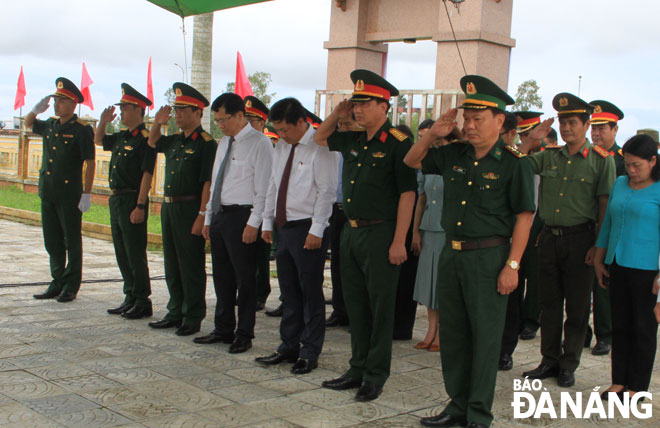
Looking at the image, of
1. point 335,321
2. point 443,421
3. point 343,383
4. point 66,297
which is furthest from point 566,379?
point 66,297

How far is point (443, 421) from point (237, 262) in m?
2.09

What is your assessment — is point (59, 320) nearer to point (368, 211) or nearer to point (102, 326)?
point (102, 326)

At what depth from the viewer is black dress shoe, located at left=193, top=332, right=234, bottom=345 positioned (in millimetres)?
5410

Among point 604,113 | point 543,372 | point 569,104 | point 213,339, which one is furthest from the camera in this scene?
point 604,113

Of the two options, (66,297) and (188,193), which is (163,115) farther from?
(66,297)

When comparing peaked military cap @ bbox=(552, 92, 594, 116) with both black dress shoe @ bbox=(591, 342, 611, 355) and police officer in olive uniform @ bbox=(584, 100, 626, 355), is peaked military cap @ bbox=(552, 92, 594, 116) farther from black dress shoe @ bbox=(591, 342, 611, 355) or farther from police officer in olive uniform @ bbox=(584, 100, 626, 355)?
black dress shoe @ bbox=(591, 342, 611, 355)

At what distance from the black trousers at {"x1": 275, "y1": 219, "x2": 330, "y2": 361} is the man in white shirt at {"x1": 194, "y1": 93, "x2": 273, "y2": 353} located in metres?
0.45

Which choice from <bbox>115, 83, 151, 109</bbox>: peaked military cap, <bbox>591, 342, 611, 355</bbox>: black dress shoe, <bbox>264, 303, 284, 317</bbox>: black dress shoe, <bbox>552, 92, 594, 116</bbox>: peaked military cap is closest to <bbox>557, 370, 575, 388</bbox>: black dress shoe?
<bbox>591, 342, 611, 355</bbox>: black dress shoe

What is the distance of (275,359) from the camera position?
4.88 m

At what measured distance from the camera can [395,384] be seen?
455 cm

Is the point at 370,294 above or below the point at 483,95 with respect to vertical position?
below

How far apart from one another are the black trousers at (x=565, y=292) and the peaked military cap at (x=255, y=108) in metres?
2.67

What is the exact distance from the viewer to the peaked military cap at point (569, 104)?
15.2ft

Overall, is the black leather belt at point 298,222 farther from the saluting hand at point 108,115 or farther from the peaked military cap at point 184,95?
the saluting hand at point 108,115
